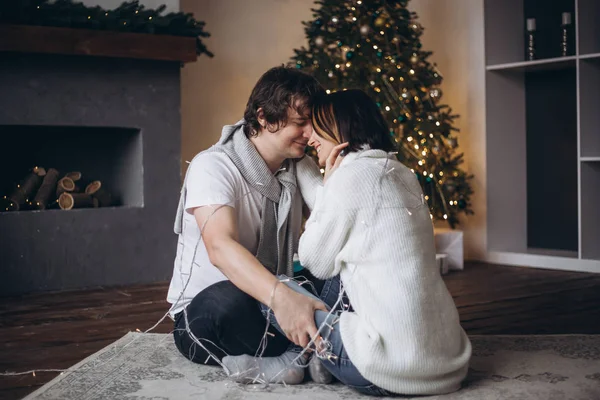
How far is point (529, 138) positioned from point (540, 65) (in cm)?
53

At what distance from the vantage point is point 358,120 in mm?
1895

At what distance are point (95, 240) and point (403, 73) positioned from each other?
6.46ft

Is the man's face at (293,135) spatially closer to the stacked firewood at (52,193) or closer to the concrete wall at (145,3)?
the stacked firewood at (52,193)

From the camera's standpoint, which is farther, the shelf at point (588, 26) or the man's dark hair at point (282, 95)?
the shelf at point (588, 26)

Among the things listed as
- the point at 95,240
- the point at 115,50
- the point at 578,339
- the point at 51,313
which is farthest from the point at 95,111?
the point at 578,339

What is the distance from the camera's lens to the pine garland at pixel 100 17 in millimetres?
3582

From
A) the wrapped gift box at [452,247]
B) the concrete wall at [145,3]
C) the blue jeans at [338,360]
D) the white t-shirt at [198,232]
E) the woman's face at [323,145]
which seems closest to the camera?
the blue jeans at [338,360]

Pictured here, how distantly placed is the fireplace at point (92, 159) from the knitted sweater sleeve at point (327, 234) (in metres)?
2.31

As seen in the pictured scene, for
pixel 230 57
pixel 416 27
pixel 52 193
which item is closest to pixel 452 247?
pixel 416 27

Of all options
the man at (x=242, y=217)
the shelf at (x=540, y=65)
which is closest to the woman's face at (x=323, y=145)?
the man at (x=242, y=217)

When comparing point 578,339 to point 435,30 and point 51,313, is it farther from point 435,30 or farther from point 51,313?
point 435,30

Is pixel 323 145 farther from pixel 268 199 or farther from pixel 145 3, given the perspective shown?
pixel 145 3

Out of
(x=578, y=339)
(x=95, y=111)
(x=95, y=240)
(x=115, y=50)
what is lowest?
(x=578, y=339)

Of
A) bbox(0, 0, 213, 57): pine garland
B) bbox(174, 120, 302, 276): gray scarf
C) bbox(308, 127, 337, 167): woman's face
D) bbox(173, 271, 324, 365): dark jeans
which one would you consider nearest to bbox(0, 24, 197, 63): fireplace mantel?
bbox(0, 0, 213, 57): pine garland
